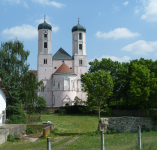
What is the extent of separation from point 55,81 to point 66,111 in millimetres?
11161

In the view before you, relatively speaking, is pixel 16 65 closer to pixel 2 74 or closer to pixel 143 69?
pixel 2 74

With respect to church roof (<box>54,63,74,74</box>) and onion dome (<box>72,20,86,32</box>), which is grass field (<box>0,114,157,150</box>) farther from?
onion dome (<box>72,20,86,32</box>)

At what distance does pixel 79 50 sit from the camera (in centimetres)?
6425

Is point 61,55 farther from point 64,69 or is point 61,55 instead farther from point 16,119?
point 16,119

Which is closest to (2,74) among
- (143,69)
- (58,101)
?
(143,69)

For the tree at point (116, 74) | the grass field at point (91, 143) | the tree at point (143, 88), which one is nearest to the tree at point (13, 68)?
the grass field at point (91, 143)

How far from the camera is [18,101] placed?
1038 inches

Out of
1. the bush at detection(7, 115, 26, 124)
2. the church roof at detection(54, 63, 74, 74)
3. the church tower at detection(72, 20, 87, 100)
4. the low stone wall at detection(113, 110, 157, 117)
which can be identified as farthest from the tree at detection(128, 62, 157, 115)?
the church tower at detection(72, 20, 87, 100)

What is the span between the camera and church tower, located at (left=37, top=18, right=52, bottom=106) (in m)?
61.6

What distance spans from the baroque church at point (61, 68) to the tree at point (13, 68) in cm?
3046

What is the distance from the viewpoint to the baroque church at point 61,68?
59094 millimetres

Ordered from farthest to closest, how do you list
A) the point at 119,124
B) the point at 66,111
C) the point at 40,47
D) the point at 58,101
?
the point at 40,47 < the point at 58,101 < the point at 66,111 < the point at 119,124

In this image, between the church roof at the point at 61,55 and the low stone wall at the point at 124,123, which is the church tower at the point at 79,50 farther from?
the low stone wall at the point at 124,123

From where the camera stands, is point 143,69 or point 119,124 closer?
point 119,124
